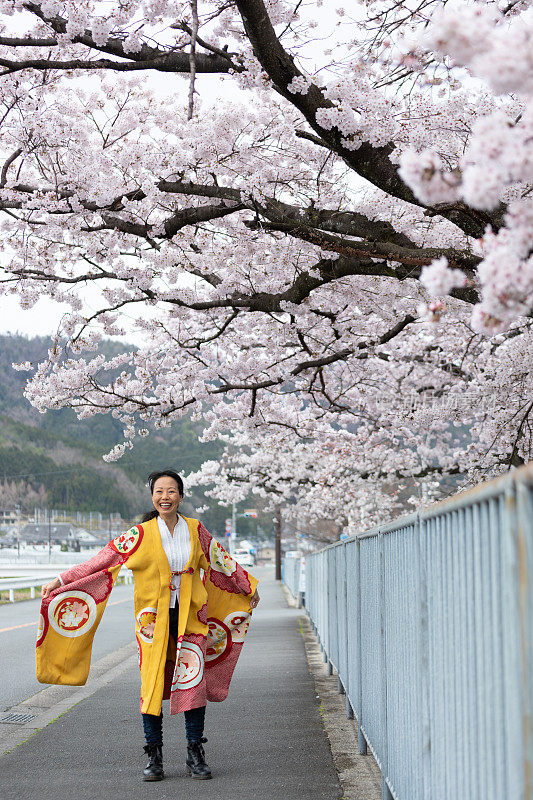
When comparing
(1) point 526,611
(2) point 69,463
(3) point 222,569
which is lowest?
(1) point 526,611

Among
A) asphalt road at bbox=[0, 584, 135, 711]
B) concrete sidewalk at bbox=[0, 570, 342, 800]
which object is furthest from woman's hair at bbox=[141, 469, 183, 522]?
asphalt road at bbox=[0, 584, 135, 711]

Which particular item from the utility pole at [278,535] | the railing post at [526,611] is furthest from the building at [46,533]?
the railing post at [526,611]

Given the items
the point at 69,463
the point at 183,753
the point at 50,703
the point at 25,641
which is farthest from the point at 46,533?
the point at 183,753

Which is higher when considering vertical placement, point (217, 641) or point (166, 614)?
point (166, 614)

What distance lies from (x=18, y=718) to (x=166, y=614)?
9.13 feet

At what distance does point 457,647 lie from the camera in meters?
2.51

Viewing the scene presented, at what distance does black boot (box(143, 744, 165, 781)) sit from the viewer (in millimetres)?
5027

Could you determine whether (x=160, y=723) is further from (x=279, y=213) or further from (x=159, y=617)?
(x=279, y=213)

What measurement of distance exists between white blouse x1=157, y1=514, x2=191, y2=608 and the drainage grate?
251 centimetres

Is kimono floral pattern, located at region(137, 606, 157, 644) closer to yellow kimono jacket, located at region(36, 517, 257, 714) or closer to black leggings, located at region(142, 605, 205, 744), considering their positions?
yellow kimono jacket, located at region(36, 517, 257, 714)

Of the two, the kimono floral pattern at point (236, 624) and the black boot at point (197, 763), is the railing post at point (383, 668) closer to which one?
the black boot at point (197, 763)

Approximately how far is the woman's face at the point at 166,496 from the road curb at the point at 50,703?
1.87 meters

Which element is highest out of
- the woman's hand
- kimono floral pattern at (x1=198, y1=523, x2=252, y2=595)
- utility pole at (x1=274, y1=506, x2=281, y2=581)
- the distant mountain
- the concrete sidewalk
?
the distant mountain

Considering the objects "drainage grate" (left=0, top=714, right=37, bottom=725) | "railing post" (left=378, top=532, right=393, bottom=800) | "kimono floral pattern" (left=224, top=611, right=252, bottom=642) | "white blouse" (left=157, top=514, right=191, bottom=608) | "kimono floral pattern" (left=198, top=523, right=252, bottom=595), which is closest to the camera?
"railing post" (left=378, top=532, right=393, bottom=800)
